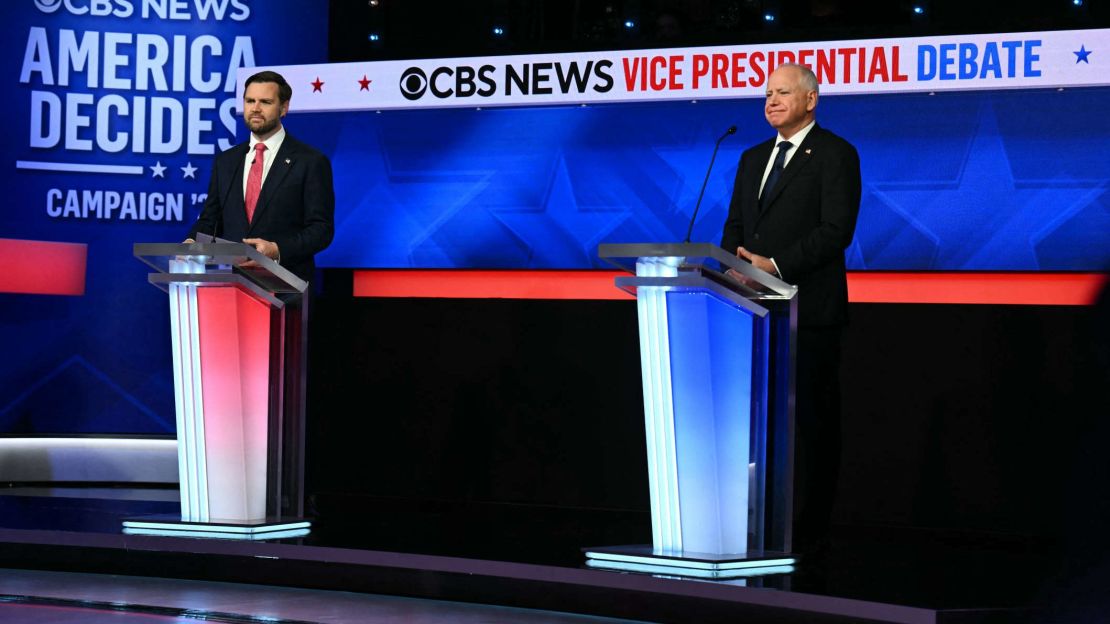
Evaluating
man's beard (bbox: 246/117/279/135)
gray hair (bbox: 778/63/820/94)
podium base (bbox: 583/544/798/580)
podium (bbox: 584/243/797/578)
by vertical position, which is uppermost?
gray hair (bbox: 778/63/820/94)

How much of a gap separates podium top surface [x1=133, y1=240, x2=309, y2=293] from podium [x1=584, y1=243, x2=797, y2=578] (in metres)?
0.98

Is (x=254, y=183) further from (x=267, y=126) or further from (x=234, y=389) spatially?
(x=234, y=389)

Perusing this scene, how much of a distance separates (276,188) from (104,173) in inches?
75.8

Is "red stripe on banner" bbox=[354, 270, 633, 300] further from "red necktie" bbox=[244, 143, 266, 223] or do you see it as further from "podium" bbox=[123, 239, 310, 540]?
"podium" bbox=[123, 239, 310, 540]

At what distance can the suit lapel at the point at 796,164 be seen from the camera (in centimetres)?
366

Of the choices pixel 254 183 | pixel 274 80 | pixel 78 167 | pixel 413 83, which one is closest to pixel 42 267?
pixel 78 167

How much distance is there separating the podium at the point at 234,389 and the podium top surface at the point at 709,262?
986 mm

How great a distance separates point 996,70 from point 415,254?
7.92 ft

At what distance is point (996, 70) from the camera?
515 cm

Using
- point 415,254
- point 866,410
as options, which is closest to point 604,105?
point 415,254

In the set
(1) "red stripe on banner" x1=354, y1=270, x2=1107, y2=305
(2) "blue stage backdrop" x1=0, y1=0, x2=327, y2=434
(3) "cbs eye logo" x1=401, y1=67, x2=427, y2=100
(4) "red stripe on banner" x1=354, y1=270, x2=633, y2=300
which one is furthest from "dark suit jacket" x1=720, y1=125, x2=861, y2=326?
(2) "blue stage backdrop" x1=0, y1=0, x2=327, y2=434

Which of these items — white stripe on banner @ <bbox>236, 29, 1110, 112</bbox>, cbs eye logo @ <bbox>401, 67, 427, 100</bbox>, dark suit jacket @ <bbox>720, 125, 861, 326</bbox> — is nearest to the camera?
dark suit jacket @ <bbox>720, 125, 861, 326</bbox>

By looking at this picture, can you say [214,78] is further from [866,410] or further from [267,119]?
[866,410]

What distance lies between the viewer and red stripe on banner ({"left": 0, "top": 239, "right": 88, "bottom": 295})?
18.4 ft
